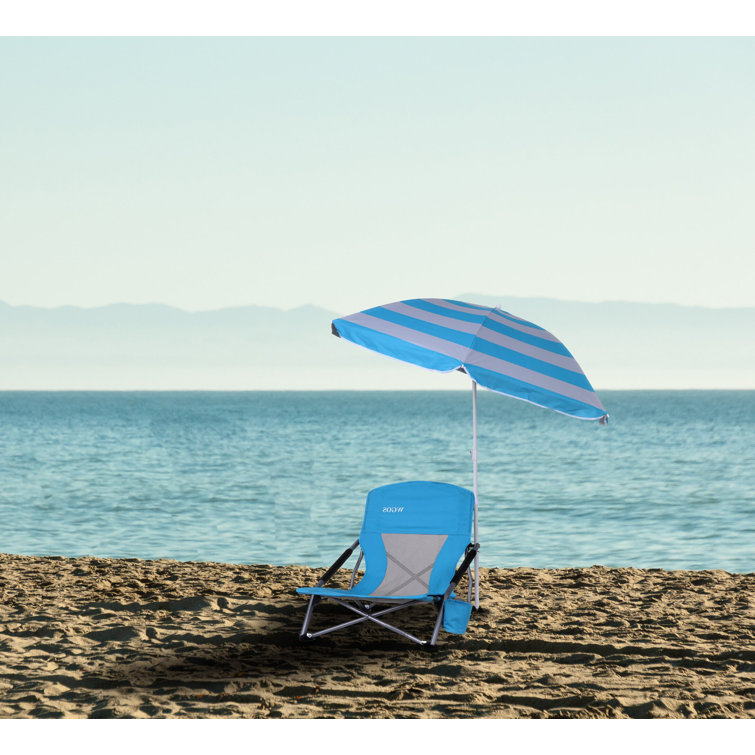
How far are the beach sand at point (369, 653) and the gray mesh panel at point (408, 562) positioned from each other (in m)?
0.24

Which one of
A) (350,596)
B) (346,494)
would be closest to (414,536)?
(350,596)

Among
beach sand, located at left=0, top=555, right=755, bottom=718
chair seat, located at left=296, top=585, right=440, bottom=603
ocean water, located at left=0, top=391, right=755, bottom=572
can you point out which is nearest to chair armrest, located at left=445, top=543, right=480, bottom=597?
chair seat, located at left=296, top=585, right=440, bottom=603

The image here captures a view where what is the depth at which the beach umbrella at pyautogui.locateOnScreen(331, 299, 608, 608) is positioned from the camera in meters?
4.73

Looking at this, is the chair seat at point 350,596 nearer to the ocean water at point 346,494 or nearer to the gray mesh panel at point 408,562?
the gray mesh panel at point 408,562

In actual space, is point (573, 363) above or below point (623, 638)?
above

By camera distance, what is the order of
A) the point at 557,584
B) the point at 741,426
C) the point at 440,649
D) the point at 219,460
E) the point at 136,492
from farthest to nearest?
the point at 741,426 < the point at 219,460 < the point at 136,492 < the point at 557,584 < the point at 440,649

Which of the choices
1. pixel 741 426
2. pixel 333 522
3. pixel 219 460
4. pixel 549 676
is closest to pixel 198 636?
pixel 549 676

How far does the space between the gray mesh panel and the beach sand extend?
0.24 metres

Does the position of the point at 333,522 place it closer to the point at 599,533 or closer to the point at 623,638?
the point at 599,533

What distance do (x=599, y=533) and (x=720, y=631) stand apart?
6.84 metres

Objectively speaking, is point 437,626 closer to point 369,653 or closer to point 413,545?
point 369,653

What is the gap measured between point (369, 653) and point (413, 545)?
92 centimetres

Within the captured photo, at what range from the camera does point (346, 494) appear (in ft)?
62.2

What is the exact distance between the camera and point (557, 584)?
653 centimetres
